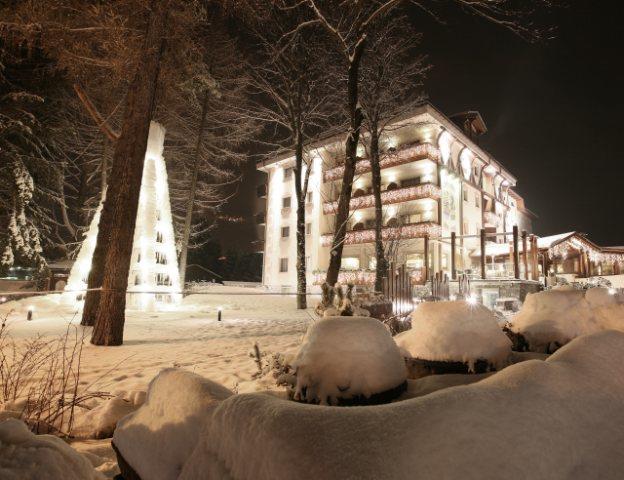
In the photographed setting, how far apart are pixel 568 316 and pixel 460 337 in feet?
3.67

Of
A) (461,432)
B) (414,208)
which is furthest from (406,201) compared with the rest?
(461,432)

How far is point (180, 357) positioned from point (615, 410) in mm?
6152

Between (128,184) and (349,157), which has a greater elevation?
(349,157)

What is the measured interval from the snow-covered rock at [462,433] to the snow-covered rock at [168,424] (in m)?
0.39

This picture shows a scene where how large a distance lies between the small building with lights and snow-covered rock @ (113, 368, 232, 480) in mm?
23463

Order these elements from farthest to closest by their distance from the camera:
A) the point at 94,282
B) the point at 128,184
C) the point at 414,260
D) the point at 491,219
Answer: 1. the point at 491,219
2. the point at 414,260
3. the point at 94,282
4. the point at 128,184

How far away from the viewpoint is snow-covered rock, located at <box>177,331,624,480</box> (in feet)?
2.61

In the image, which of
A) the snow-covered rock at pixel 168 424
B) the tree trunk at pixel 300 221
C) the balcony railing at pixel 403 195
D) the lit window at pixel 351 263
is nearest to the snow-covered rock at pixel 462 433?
the snow-covered rock at pixel 168 424

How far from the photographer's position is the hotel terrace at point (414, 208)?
1082 inches

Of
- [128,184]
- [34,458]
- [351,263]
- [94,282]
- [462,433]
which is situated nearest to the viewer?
[462,433]

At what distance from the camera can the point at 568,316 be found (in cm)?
308

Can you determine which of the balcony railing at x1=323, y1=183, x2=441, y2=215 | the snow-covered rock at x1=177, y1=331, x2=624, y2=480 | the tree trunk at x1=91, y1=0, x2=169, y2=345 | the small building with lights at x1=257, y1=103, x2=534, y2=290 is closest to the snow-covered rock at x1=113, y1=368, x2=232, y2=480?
the snow-covered rock at x1=177, y1=331, x2=624, y2=480

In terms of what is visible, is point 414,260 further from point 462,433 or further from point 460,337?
point 462,433

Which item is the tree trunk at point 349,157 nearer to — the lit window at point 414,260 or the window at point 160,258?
the window at point 160,258
